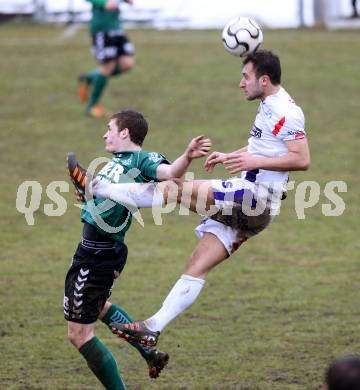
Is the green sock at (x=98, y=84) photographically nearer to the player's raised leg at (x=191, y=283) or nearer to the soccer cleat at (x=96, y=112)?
the soccer cleat at (x=96, y=112)

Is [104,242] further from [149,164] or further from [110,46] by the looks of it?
[110,46]

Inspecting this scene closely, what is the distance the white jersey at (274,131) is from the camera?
24.0ft

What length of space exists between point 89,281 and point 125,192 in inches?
25.9

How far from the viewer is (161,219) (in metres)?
13.1

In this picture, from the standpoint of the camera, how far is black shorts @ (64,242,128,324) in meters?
7.02

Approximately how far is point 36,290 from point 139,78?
458 inches

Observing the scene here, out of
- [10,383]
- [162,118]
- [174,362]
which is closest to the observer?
[10,383]

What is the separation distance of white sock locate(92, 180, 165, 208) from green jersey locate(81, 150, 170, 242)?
52 mm

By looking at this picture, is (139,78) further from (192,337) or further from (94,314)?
(94,314)

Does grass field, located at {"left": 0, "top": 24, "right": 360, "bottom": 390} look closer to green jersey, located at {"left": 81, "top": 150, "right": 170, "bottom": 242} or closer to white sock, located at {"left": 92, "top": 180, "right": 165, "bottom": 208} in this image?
green jersey, located at {"left": 81, "top": 150, "right": 170, "bottom": 242}

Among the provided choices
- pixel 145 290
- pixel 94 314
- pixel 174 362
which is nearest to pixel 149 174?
pixel 94 314

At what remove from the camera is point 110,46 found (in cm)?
1798

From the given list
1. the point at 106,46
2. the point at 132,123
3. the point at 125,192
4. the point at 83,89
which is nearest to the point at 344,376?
the point at 125,192

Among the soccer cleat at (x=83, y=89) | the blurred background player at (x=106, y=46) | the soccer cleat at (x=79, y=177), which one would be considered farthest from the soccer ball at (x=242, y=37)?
the soccer cleat at (x=83, y=89)
